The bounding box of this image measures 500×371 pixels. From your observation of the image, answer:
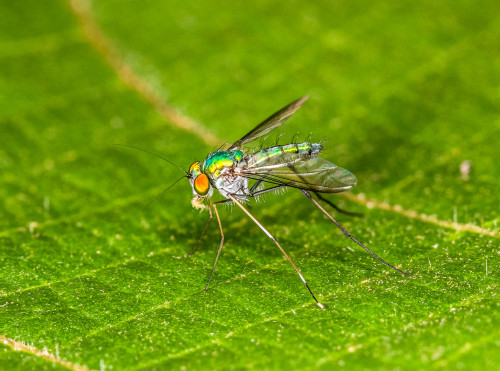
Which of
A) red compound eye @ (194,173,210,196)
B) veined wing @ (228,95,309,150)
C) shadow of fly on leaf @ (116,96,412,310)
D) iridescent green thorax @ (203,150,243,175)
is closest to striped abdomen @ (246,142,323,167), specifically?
shadow of fly on leaf @ (116,96,412,310)

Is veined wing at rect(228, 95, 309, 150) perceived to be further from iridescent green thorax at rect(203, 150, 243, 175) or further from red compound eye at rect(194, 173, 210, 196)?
red compound eye at rect(194, 173, 210, 196)

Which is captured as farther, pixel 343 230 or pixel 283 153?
pixel 283 153

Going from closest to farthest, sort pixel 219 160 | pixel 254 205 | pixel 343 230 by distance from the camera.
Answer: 1. pixel 343 230
2. pixel 219 160
3. pixel 254 205

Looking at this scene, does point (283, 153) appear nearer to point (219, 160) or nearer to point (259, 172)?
point (259, 172)

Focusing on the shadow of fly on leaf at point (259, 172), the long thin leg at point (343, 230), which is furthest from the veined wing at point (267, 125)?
the long thin leg at point (343, 230)

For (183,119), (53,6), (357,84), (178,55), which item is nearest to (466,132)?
(357,84)

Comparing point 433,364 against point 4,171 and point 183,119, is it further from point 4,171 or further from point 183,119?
point 4,171

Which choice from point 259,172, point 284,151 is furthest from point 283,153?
point 259,172
